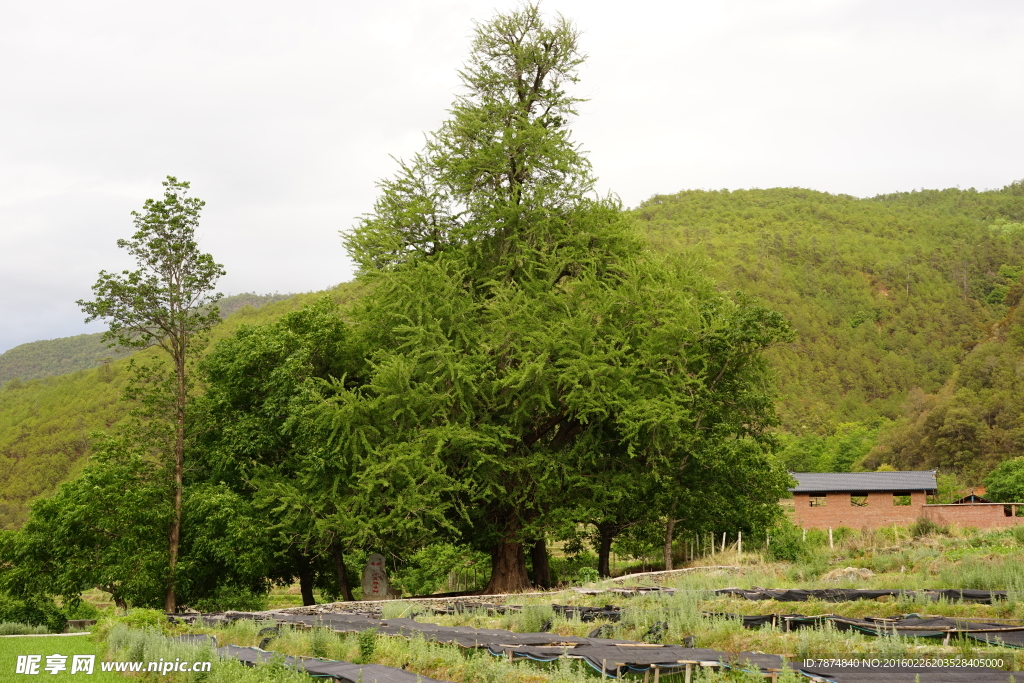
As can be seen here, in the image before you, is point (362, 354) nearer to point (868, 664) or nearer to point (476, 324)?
point (476, 324)

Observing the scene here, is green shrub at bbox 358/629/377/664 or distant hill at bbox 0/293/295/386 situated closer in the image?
green shrub at bbox 358/629/377/664

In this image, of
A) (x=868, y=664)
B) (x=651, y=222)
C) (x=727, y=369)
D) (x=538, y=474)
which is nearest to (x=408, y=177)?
(x=538, y=474)

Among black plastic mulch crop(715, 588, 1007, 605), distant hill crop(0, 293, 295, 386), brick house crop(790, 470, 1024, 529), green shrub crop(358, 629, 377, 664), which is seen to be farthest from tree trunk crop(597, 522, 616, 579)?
distant hill crop(0, 293, 295, 386)

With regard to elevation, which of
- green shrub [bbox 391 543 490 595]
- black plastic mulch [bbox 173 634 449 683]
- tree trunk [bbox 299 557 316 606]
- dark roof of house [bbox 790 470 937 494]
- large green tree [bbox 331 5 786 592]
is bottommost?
green shrub [bbox 391 543 490 595]

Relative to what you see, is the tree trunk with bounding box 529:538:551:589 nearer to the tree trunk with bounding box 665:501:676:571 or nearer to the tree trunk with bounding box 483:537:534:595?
the tree trunk with bounding box 483:537:534:595

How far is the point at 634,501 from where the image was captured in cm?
2709

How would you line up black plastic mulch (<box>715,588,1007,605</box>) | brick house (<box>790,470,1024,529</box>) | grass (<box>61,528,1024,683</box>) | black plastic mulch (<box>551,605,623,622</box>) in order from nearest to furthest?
1. grass (<box>61,528,1024,683</box>)
2. black plastic mulch (<box>715,588,1007,605</box>)
3. black plastic mulch (<box>551,605,623,622</box>)
4. brick house (<box>790,470,1024,529</box>)

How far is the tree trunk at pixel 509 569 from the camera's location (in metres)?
25.9

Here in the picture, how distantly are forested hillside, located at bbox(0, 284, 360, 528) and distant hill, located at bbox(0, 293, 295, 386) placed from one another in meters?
63.8

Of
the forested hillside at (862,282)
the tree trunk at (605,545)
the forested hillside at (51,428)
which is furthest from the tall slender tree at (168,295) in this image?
the forested hillside at (862,282)

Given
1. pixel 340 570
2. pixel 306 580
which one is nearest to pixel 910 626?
pixel 340 570

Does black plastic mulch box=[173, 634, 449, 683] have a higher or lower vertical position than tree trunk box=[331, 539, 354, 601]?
higher

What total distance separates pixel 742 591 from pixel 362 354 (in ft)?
51.8

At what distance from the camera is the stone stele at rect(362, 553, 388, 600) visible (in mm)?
25703
